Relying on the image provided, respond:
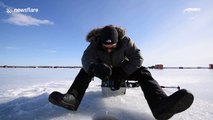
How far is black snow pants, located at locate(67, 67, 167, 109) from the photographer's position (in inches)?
88.4

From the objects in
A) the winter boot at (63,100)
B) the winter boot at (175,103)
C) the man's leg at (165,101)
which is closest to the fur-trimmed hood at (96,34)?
the man's leg at (165,101)

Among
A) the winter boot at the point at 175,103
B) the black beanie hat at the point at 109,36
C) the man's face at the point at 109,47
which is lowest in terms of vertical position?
the winter boot at the point at 175,103

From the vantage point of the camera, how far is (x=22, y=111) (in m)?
2.60

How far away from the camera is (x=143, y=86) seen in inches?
99.9

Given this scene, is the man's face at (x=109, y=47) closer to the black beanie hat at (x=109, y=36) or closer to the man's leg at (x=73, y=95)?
the black beanie hat at (x=109, y=36)

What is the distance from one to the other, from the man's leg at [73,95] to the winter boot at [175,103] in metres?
0.93

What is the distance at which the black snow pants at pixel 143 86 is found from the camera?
2246 millimetres

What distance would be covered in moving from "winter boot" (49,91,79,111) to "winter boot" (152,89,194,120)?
0.92 metres

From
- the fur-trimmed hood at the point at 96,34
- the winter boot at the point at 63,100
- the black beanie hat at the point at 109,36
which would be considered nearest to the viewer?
the winter boot at the point at 63,100

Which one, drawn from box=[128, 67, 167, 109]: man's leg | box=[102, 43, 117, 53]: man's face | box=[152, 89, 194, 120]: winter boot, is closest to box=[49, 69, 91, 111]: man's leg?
box=[102, 43, 117, 53]: man's face

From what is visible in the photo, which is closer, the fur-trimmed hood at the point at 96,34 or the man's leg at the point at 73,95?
the man's leg at the point at 73,95

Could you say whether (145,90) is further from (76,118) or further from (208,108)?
(208,108)

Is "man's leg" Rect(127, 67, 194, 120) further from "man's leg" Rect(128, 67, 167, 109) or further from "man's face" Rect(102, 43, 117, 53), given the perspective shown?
"man's face" Rect(102, 43, 117, 53)

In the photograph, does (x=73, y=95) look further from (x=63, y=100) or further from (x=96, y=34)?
(x=96, y=34)
